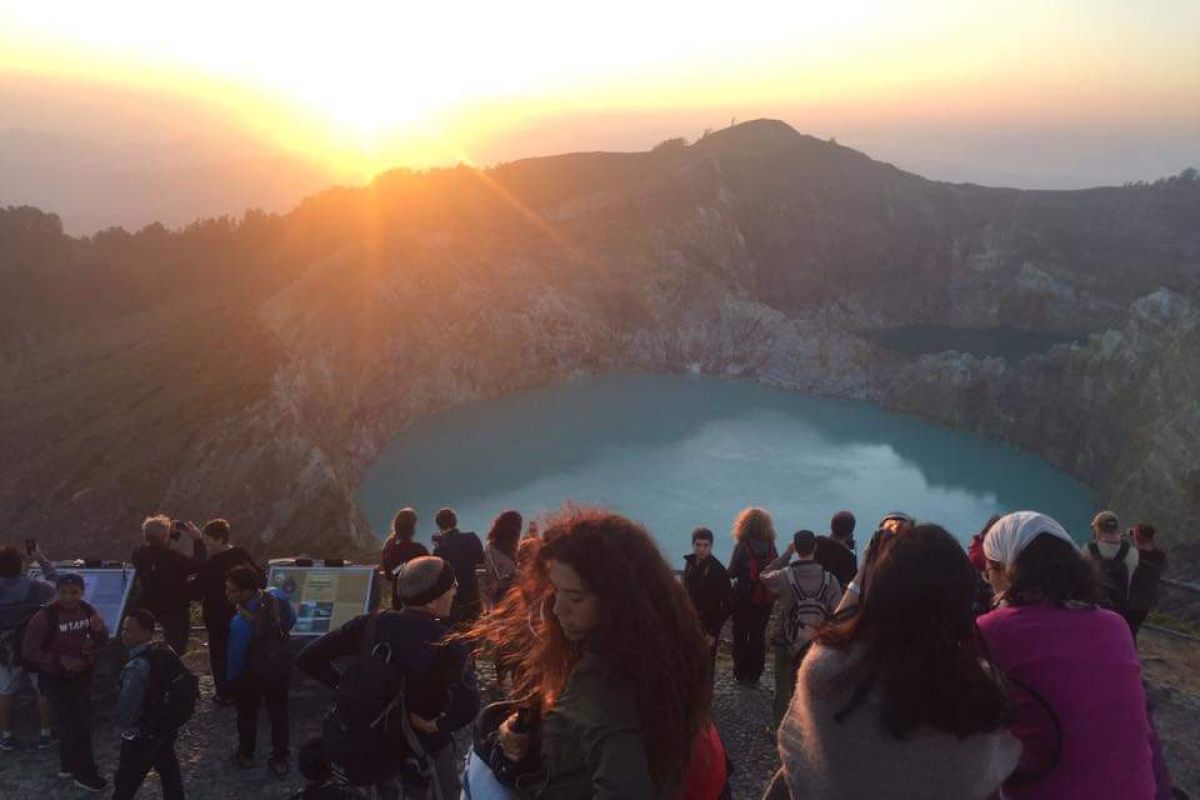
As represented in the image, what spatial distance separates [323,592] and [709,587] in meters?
4.67

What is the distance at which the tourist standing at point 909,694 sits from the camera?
10.2 ft

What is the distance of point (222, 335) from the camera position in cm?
3681

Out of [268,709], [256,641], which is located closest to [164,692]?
[256,641]

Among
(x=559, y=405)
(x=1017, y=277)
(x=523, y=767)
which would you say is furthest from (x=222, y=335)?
(x=1017, y=277)

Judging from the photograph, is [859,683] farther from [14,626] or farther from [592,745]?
[14,626]

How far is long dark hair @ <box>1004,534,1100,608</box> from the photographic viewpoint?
364cm

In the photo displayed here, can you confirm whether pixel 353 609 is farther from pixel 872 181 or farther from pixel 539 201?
pixel 872 181

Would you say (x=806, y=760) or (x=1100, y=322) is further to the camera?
(x=1100, y=322)

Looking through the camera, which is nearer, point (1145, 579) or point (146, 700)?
point (146, 700)

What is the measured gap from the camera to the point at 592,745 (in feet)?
10.5

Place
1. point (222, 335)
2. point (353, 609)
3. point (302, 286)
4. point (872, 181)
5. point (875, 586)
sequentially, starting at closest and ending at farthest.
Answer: point (875, 586) < point (353, 609) < point (222, 335) < point (302, 286) < point (872, 181)

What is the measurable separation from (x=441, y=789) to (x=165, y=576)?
4760 mm

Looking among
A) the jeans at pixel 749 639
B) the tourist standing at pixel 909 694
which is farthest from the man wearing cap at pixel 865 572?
the jeans at pixel 749 639

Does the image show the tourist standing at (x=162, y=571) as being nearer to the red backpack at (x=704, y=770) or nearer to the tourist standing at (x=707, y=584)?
the tourist standing at (x=707, y=584)
